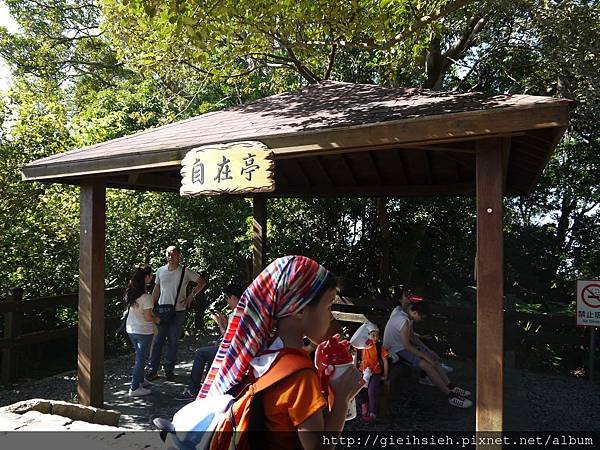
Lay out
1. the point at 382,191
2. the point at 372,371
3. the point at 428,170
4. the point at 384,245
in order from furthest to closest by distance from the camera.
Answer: the point at 384,245 < the point at 382,191 < the point at 428,170 < the point at 372,371

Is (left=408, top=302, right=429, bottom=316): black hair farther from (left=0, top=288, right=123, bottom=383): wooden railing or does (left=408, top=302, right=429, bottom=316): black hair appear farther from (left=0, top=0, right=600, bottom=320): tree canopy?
(left=0, top=288, right=123, bottom=383): wooden railing

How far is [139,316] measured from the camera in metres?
5.50

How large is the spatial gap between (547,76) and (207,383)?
1014 cm

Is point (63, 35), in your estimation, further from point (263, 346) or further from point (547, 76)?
point (263, 346)

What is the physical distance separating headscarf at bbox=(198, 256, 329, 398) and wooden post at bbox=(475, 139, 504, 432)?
187 centimetres

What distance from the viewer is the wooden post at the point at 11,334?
20.4 feet

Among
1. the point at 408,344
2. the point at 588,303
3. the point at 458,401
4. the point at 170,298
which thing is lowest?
the point at 458,401

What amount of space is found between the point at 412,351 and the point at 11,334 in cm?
486

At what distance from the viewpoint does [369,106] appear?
164 inches

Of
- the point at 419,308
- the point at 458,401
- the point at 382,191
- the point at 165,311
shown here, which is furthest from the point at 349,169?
the point at 458,401

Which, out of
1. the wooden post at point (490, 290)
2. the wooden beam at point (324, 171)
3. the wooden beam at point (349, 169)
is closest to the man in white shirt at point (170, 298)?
the wooden beam at point (324, 171)

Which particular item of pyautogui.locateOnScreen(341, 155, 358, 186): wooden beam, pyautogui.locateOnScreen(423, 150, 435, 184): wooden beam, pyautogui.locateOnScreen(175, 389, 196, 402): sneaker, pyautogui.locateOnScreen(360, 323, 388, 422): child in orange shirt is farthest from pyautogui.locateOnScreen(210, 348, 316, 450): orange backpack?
pyautogui.locateOnScreen(341, 155, 358, 186): wooden beam

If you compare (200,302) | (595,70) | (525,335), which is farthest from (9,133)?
(595,70)

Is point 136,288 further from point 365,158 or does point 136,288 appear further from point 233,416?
point 233,416
